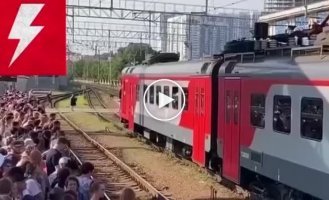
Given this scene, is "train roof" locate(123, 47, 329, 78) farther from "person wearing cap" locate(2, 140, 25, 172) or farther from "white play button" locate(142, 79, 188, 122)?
"person wearing cap" locate(2, 140, 25, 172)

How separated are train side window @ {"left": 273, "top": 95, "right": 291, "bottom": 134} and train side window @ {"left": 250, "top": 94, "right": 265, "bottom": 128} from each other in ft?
1.89

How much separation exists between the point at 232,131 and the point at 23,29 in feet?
31.6

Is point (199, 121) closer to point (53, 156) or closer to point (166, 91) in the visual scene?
point (166, 91)

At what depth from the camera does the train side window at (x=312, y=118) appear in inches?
365

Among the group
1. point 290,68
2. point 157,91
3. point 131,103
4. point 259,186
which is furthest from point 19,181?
point 131,103

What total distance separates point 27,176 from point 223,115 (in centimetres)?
A: 756

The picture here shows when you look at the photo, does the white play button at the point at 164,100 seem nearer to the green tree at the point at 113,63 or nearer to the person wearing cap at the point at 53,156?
the person wearing cap at the point at 53,156

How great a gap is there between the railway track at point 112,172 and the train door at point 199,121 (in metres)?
1.52

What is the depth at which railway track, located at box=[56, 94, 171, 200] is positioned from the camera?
15.2 metres

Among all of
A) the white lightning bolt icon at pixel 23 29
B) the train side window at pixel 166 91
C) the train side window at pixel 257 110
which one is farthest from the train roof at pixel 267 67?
the white lightning bolt icon at pixel 23 29

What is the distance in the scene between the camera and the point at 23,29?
423 cm

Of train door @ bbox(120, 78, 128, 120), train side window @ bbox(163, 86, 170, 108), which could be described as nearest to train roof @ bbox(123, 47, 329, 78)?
train side window @ bbox(163, 86, 170, 108)

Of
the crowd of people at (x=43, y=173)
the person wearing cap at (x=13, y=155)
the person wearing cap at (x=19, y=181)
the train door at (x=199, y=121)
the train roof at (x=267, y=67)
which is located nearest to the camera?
the crowd of people at (x=43, y=173)

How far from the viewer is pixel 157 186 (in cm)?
1623
